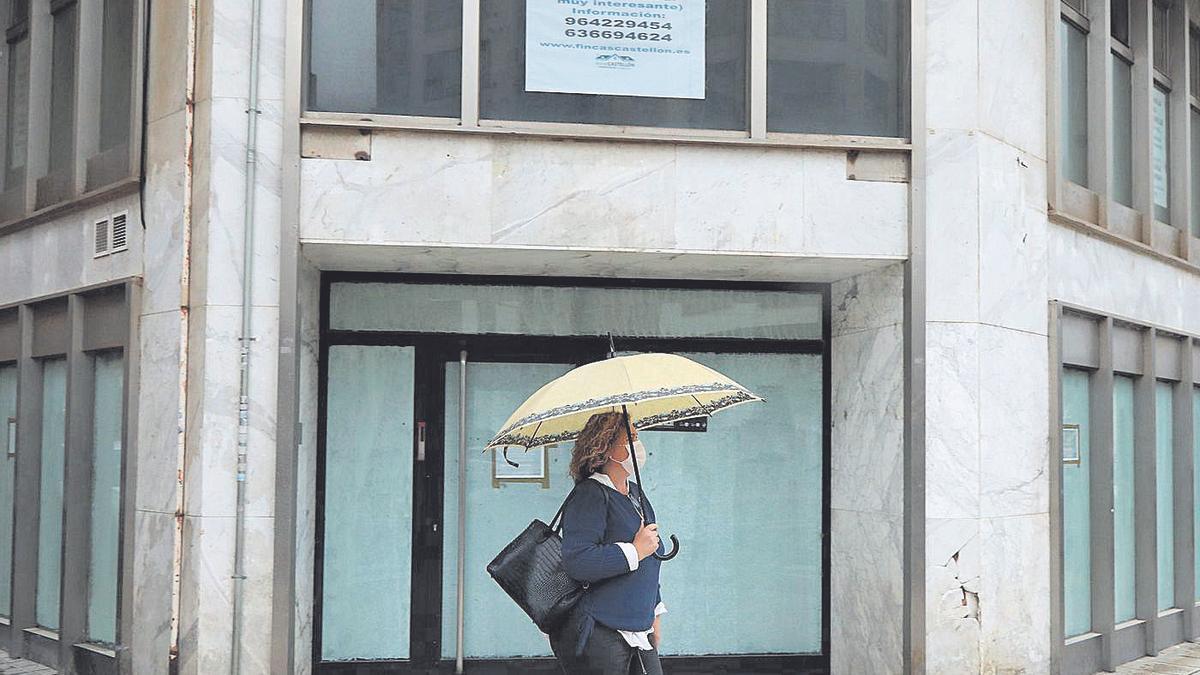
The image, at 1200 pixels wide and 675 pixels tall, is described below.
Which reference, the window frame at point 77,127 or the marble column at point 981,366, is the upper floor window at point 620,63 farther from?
the window frame at point 77,127

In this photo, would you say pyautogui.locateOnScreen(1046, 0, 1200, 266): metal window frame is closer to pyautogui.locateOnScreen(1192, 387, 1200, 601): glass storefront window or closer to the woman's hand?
pyautogui.locateOnScreen(1192, 387, 1200, 601): glass storefront window

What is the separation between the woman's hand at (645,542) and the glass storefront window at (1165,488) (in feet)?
25.8

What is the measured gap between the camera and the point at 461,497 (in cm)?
968

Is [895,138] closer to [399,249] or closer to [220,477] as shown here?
[399,249]

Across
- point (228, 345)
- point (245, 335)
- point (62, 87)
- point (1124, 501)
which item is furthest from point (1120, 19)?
point (62, 87)

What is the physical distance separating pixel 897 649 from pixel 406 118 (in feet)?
15.4

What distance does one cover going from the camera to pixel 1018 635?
929 centimetres

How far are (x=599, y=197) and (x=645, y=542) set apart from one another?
Answer: 334cm

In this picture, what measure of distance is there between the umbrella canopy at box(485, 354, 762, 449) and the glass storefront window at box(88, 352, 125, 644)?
14.5 ft

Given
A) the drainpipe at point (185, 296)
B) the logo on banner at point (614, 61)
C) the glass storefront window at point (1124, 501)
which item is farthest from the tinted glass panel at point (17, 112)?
the glass storefront window at point (1124, 501)

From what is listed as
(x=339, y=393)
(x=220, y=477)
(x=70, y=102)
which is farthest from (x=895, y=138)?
(x=70, y=102)

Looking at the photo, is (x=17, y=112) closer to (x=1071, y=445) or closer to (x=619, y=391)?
(x=619, y=391)

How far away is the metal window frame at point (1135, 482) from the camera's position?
32.9 feet

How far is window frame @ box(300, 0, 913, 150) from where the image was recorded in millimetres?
8656
